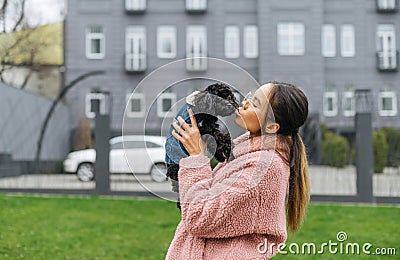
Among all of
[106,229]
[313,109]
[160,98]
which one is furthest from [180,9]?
[160,98]

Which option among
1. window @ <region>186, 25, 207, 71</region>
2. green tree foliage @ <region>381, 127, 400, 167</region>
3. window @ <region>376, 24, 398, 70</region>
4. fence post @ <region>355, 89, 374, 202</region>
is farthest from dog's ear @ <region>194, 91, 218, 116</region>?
window @ <region>376, 24, 398, 70</region>

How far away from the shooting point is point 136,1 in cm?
2433

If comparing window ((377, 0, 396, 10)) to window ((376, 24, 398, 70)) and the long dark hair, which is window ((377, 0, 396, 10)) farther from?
the long dark hair

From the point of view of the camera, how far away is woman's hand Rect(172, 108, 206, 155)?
1.42 m

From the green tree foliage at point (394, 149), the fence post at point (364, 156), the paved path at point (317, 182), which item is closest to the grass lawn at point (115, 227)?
the fence post at point (364, 156)

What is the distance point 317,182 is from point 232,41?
14374 mm

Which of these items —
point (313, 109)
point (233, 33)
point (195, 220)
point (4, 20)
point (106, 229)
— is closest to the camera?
point (195, 220)

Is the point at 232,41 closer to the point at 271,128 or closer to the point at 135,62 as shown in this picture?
the point at 135,62

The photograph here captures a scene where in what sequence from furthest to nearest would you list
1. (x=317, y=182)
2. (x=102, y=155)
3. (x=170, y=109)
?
1. (x=317, y=182)
2. (x=102, y=155)
3. (x=170, y=109)

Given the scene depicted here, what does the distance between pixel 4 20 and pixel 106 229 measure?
2484 mm

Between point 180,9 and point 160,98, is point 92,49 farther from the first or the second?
point 160,98

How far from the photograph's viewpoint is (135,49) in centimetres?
2428

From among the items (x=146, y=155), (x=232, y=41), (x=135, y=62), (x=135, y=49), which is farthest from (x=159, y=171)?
(x=135, y=49)

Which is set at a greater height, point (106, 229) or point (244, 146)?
point (244, 146)
